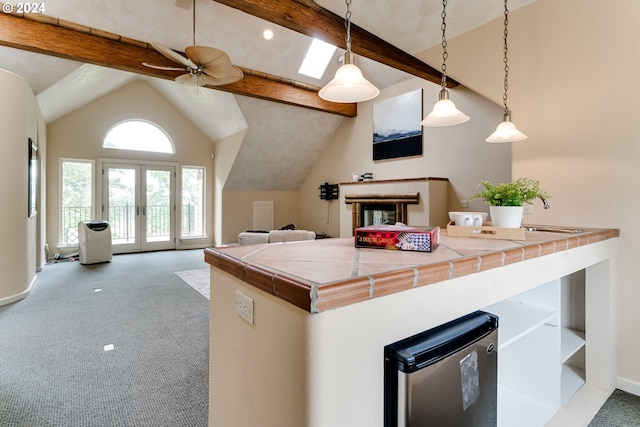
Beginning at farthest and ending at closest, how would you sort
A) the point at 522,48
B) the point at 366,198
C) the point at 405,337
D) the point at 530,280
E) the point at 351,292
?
the point at 366,198 < the point at 522,48 < the point at 530,280 < the point at 405,337 < the point at 351,292

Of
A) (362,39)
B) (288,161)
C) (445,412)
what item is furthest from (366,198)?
(445,412)

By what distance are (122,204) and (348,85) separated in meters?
7.27

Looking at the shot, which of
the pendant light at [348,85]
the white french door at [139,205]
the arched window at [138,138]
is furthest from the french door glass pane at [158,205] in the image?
the pendant light at [348,85]

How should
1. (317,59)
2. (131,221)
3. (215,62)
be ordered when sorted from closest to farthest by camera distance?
1. (215,62)
2. (317,59)
3. (131,221)

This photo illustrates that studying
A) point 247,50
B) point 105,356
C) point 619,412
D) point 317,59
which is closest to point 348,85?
point 619,412

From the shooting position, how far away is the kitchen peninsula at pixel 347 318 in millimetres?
772

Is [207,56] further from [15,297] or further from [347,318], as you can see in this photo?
[15,297]

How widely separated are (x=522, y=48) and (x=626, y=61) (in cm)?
72

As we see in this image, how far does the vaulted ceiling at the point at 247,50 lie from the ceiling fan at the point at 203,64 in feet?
1.70

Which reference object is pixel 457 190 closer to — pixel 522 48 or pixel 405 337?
pixel 522 48

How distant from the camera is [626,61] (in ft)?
7.17

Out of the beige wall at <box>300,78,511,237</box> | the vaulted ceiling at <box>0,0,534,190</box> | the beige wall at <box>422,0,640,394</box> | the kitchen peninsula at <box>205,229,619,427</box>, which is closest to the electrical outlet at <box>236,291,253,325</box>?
the kitchen peninsula at <box>205,229,619,427</box>

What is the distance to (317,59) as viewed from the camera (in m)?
5.88

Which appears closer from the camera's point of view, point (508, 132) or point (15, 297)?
point (508, 132)
